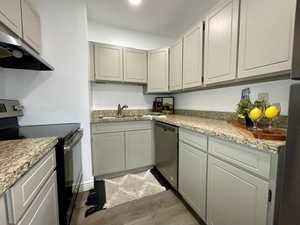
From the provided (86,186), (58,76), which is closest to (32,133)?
(58,76)

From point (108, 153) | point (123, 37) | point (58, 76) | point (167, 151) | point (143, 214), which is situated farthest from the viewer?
point (123, 37)

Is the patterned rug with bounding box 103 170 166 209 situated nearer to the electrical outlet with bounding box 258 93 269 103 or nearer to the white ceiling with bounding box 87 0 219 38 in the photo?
the electrical outlet with bounding box 258 93 269 103

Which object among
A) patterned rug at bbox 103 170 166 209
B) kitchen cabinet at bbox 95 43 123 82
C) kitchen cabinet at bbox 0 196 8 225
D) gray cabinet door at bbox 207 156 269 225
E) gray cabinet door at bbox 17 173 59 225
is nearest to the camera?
kitchen cabinet at bbox 0 196 8 225

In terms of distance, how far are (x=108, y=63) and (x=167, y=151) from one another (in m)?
1.72

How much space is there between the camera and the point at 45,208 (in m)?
0.78

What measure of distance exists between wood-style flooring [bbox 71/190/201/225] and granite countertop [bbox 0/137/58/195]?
0.99 metres

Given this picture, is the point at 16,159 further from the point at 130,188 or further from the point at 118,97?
the point at 118,97

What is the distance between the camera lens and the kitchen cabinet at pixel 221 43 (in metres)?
1.22

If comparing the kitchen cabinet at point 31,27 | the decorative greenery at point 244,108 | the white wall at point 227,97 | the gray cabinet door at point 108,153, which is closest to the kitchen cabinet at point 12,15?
the kitchen cabinet at point 31,27

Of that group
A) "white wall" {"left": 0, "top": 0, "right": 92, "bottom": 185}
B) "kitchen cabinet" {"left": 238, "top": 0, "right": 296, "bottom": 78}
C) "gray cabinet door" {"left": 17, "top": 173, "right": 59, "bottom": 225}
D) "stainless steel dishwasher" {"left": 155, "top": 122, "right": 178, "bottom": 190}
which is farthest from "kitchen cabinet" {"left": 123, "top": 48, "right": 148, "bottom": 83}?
"gray cabinet door" {"left": 17, "top": 173, "right": 59, "bottom": 225}

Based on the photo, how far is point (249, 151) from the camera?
2.69 ft

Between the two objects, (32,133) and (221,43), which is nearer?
(32,133)

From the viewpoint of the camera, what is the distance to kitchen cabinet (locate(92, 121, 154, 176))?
195cm

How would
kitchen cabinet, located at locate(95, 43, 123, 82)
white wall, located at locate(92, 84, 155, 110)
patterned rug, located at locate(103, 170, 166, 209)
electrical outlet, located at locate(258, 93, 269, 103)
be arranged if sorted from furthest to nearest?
white wall, located at locate(92, 84, 155, 110), kitchen cabinet, located at locate(95, 43, 123, 82), patterned rug, located at locate(103, 170, 166, 209), electrical outlet, located at locate(258, 93, 269, 103)
